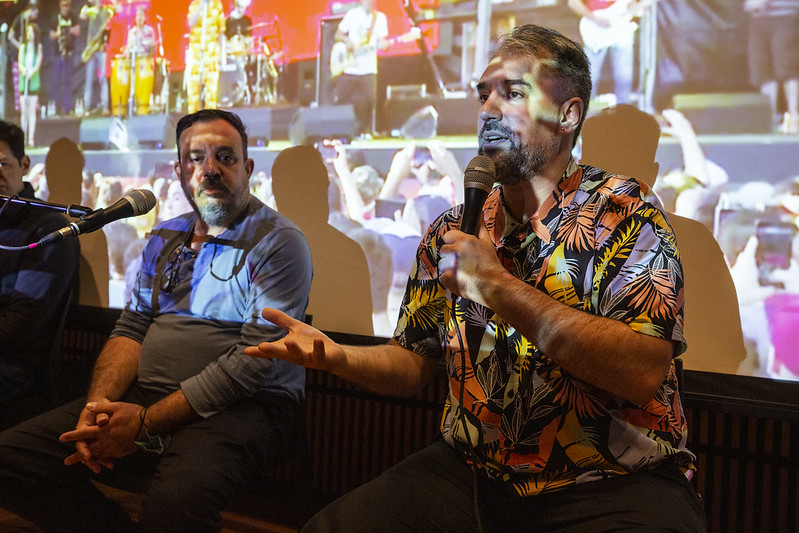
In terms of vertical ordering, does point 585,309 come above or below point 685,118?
below

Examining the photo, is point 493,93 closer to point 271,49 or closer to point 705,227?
point 705,227

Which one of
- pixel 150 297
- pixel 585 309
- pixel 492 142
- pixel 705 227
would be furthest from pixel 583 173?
pixel 150 297

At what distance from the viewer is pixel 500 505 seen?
1388 millimetres

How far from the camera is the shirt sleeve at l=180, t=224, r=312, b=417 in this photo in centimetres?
199

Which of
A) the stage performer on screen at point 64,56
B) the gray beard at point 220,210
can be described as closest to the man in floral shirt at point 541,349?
Answer: the gray beard at point 220,210

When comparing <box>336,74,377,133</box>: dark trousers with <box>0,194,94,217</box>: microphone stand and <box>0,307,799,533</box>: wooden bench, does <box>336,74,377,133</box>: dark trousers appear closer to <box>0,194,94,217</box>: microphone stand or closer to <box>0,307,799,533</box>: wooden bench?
<box>0,307,799,533</box>: wooden bench

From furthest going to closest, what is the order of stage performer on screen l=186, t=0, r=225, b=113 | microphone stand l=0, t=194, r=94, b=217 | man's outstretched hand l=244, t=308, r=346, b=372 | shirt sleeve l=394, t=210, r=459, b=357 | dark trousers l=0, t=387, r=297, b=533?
stage performer on screen l=186, t=0, r=225, b=113 → microphone stand l=0, t=194, r=94, b=217 → dark trousers l=0, t=387, r=297, b=533 → shirt sleeve l=394, t=210, r=459, b=357 → man's outstretched hand l=244, t=308, r=346, b=372

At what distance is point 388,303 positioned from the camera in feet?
8.32

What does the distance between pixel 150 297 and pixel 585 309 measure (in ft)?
5.64

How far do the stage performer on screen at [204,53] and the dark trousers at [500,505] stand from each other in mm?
2173

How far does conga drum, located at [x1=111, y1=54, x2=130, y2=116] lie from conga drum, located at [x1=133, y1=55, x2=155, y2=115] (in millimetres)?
68

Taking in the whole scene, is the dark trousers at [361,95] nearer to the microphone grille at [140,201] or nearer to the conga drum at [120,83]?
the microphone grille at [140,201]

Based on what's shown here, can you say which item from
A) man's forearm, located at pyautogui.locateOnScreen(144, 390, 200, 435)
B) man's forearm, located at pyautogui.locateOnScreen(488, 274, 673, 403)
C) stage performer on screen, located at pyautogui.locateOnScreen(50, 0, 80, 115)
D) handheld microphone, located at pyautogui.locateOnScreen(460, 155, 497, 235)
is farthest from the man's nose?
stage performer on screen, located at pyautogui.locateOnScreen(50, 0, 80, 115)

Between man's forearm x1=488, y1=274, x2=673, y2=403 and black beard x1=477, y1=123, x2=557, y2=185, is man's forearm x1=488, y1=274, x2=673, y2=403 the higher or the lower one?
the lower one
